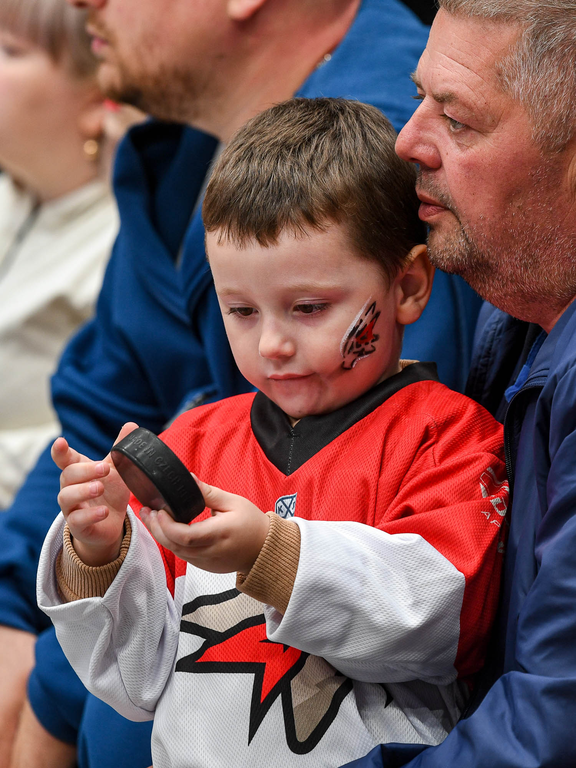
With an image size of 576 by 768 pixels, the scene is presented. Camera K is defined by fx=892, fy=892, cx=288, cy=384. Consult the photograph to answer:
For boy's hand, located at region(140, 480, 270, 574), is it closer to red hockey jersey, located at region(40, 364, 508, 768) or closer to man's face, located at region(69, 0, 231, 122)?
red hockey jersey, located at region(40, 364, 508, 768)

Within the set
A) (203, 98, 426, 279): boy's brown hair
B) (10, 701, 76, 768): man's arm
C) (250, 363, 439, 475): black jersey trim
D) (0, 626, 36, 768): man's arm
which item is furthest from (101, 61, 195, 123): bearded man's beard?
(10, 701, 76, 768): man's arm

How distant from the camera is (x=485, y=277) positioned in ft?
3.52

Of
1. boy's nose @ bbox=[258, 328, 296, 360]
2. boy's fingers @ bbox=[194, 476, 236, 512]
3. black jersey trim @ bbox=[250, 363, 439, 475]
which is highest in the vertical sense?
boy's nose @ bbox=[258, 328, 296, 360]

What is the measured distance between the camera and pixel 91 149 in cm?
249

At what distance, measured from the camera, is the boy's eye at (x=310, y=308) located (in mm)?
1008

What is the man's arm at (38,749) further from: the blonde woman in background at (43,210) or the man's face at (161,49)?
the man's face at (161,49)

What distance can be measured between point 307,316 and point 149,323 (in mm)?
951

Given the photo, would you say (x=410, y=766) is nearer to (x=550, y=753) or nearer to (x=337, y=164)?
(x=550, y=753)

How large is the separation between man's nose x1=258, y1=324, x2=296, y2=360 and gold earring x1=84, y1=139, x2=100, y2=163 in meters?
1.68

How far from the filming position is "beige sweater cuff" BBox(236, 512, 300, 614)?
2.77 ft

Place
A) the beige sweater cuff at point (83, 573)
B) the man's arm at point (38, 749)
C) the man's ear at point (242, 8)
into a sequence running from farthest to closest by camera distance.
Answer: the man's ear at point (242, 8) < the man's arm at point (38, 749) < the beige sweater cuff at point (83, 573)

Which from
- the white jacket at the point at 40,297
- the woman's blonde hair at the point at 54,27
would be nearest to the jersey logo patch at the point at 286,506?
the white jacket at the point at 40,297

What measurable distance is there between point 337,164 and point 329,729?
0.62 m

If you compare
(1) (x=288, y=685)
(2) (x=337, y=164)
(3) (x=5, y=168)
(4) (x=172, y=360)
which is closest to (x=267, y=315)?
(2) (x=337, y=164)
